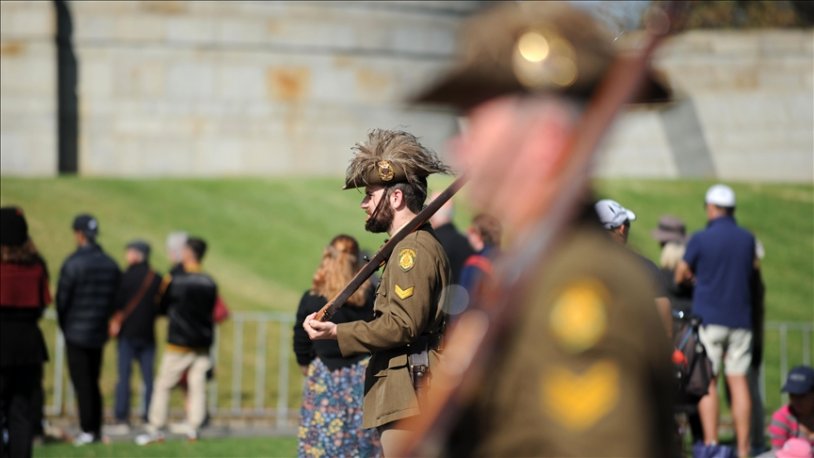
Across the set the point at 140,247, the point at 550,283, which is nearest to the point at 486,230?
the point at 140,247

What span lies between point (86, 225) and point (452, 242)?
10.4 ft

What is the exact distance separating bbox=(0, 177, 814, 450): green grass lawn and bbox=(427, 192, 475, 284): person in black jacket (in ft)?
14.1

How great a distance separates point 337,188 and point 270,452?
8905mm

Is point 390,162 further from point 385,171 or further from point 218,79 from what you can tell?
point 218,79

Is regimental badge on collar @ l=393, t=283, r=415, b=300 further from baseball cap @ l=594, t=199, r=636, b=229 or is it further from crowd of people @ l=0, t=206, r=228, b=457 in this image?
crowd of people @ l=0, t=206, r=228, b=457

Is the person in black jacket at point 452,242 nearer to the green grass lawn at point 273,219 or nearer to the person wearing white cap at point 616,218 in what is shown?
the person wearing white cap at point 616,218

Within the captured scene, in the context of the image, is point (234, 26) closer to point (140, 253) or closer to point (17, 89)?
point (17, 89)

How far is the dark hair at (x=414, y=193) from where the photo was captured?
6.46 m

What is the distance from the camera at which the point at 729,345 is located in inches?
451

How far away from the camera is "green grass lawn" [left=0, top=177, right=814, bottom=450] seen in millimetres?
17359

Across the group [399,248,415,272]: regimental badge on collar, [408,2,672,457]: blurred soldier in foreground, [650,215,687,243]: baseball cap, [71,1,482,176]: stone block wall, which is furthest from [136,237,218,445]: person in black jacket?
[408,2,672,457]: blurred soldier in foreground

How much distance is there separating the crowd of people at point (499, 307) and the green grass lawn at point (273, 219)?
3171mm

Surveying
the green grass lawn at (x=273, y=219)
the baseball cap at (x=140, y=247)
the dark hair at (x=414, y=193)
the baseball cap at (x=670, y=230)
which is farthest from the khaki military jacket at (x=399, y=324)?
the green grass lawn at (x=273, y=219)

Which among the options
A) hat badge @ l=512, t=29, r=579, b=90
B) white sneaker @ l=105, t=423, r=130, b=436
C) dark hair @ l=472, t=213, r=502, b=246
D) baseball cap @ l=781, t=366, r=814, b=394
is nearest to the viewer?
hat badge @ l=512, t=29, r=579, b=90
